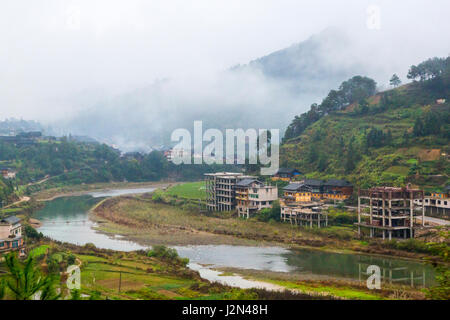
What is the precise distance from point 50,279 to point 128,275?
35.9 ft

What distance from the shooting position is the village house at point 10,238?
64.2 ft

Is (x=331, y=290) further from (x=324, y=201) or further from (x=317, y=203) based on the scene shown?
(x=324, y=201)

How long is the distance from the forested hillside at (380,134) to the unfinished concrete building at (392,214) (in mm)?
5832

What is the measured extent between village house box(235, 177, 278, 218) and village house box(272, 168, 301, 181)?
21.4 feet

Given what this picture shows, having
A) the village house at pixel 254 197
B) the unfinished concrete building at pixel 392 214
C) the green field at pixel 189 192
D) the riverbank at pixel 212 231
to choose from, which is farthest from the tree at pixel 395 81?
the unfinished concrete building at pixel 392 214

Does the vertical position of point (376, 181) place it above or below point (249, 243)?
above

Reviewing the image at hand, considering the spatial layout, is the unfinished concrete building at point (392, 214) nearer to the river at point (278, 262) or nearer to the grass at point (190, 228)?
the grass at point (190, 228)

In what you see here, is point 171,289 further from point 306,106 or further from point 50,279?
point 306,106

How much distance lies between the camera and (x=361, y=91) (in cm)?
5166

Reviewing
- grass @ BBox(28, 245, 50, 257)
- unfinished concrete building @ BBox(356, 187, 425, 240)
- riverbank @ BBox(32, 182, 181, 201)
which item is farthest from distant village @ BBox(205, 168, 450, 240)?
riverbank @ BBox(32, 182, 181, 201)

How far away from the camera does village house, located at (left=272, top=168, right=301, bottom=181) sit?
40719 millimetres

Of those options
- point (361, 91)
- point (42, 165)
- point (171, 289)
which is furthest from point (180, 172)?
point (171, 289)

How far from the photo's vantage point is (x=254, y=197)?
3422cm
